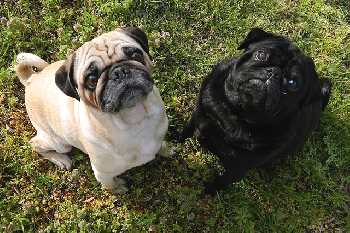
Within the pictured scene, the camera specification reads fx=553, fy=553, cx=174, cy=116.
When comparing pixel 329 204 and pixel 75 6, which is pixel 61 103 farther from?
pixel 329 204

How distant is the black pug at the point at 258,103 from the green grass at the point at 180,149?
0.55 meters

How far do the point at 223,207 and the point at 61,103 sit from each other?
1719 mm

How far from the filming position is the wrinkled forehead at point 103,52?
3521 mm

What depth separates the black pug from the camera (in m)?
3.76

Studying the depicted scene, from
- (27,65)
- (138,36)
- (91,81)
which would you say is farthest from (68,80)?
(27,65)

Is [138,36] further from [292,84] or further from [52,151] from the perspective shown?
[52,151]

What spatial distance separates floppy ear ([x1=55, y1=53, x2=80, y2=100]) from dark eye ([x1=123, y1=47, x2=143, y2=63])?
0.37 meters

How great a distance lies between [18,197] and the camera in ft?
15.9

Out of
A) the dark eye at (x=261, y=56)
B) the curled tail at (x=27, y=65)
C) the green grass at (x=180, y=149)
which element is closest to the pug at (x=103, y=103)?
the curled tail at (x=27, y=65)

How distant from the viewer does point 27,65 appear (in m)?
4.51

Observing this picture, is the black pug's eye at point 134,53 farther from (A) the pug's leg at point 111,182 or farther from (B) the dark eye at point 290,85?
(A) the pug's leg at point 111,182

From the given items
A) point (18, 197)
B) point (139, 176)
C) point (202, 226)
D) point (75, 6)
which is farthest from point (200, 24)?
point (18, 197)

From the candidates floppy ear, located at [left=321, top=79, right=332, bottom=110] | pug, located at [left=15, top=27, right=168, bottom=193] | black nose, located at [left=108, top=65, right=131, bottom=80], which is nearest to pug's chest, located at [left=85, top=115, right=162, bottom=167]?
pug, located at [left=15, top=27, right=168, bottom=193]

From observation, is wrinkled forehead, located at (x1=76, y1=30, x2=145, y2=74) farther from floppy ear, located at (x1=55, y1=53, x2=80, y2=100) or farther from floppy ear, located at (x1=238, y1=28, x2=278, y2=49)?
floppy ear, located at (x1=238, y1=28, x2=278, y2=49)
